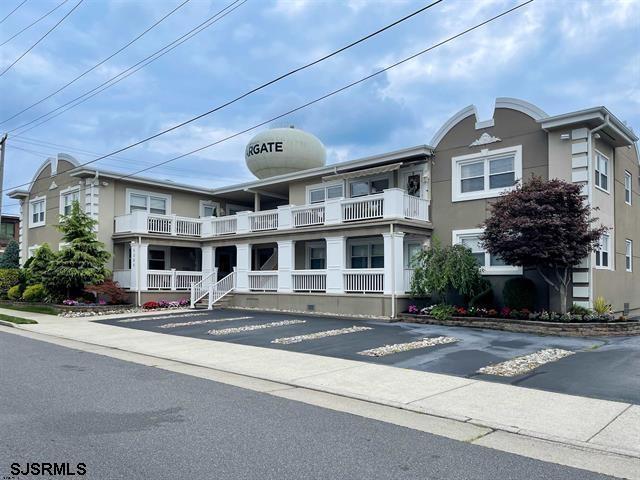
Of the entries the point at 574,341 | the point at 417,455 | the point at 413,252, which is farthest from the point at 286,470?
the point at 413,252

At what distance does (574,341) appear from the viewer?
13.7m

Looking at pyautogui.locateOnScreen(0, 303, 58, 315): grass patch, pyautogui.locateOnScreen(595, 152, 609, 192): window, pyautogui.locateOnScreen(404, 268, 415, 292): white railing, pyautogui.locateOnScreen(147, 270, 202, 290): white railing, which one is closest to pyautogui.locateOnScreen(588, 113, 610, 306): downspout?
pyautogui.locateOnScreen(595, 152, 609, 192): window

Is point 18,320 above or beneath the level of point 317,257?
beneath

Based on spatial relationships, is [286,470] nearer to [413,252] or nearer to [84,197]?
[413,252]

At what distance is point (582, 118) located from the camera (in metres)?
16.7

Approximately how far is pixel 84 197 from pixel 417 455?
24940 mm

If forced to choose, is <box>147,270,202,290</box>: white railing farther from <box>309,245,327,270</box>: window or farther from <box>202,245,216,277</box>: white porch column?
<box>309,245,327,270</box>: window

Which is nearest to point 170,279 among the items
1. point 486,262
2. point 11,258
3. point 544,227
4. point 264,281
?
point 264,281

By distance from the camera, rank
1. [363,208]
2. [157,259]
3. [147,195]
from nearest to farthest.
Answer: [363,208] < [147,195] < [157,259]

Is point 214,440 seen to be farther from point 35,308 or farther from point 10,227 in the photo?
point 10,227

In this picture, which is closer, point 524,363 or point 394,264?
point 524,363

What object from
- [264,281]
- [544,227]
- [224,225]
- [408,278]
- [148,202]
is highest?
[148,202]

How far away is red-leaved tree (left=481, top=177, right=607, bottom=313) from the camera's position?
15188mm

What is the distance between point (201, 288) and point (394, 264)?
10.5 m
